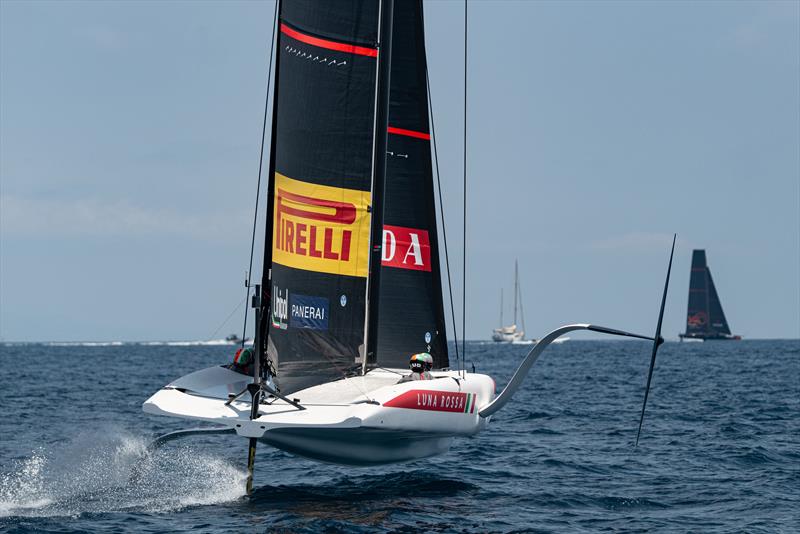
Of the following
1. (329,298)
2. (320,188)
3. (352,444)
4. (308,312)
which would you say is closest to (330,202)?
(320,188)

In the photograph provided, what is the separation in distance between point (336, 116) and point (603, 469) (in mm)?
7259

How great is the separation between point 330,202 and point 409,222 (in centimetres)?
238

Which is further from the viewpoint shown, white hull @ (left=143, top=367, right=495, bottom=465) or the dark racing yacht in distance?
the dark racing yacht in distance

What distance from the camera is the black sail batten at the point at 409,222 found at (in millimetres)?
15250

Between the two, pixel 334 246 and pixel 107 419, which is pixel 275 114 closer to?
pixel 334 246

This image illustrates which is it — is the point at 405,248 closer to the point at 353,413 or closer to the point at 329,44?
the point at 329,44

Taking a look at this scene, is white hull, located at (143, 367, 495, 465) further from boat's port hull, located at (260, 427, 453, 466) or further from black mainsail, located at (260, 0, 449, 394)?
black mainsail, located at (260, 0, 449, 394)

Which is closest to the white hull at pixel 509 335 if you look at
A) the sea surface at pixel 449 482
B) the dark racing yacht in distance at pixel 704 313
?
the dark racing yacht in distance at pixel 704 313

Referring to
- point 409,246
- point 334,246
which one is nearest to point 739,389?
point 409,246

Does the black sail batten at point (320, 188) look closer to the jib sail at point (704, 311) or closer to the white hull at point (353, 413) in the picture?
the white hull at point (353, 413)

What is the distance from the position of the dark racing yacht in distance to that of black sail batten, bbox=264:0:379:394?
12053cm

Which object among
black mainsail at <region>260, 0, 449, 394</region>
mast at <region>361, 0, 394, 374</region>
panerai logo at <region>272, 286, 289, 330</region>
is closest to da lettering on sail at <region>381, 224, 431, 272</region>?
black mainsail at <region>260, 0, 449, 394</region>

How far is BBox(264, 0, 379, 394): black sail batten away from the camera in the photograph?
1273 cm

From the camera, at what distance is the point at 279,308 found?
12844 millimetres
